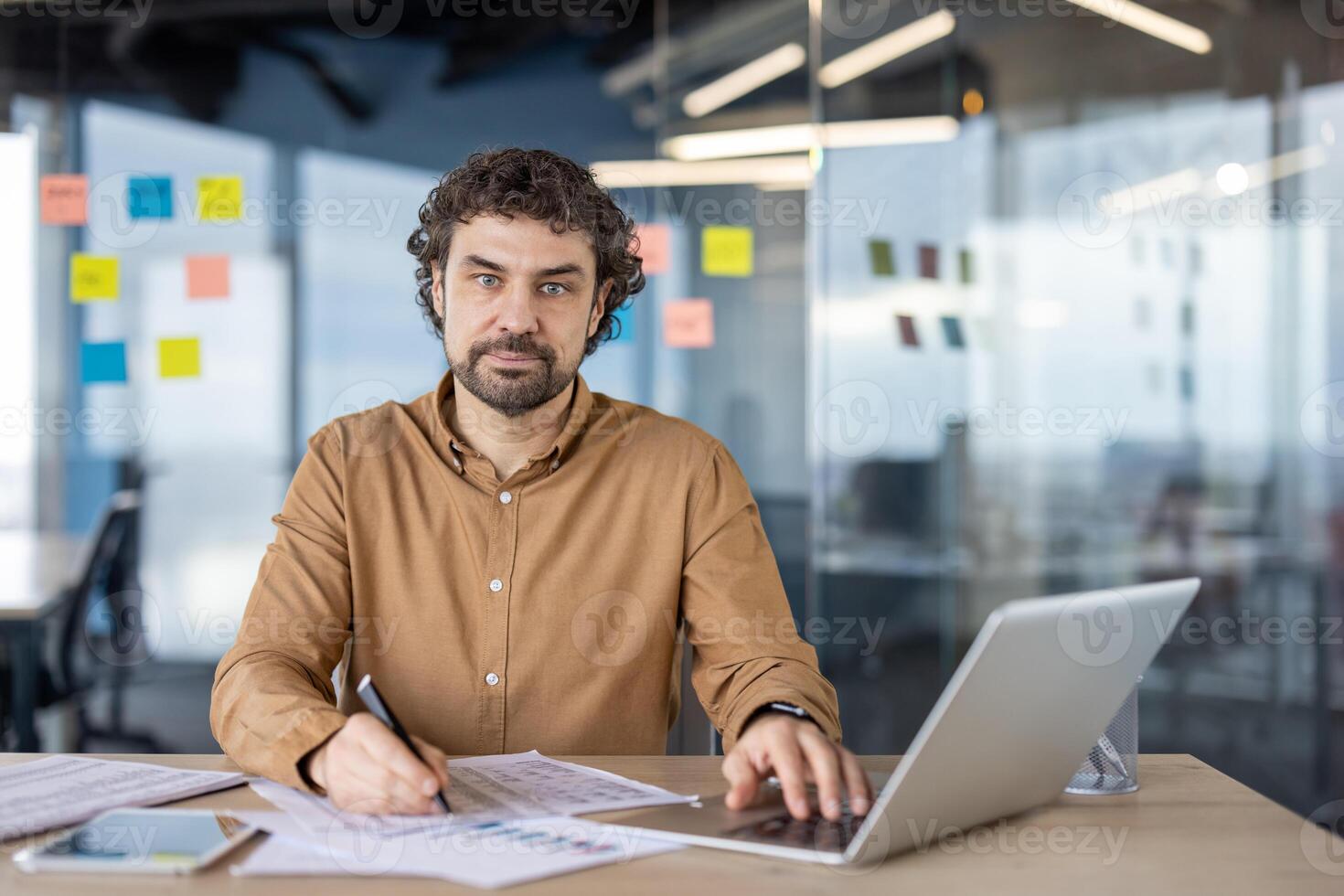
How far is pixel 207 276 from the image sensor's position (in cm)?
348

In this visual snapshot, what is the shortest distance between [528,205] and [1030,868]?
1151 mm

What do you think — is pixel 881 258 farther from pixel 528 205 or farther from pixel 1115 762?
pixel 1115 762

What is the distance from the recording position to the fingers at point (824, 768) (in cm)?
106

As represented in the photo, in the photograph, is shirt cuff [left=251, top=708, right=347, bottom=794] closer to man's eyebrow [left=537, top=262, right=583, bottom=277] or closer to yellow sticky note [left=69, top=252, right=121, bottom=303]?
man's eyebrow [left=537, top=262, right=583, bottom=277]

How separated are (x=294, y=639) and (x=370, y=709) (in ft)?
1.43

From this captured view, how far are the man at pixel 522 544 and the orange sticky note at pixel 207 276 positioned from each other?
1943 millimetres

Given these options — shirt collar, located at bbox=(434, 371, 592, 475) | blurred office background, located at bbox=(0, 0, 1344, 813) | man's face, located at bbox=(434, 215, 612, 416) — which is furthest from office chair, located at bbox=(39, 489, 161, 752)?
man's face, located at bbox=(434, 215, 612, 416)

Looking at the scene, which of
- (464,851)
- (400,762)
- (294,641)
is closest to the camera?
(464,851)

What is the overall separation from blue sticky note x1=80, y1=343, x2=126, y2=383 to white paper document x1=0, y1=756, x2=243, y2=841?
2447 mm

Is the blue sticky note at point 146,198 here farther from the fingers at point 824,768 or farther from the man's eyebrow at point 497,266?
the fingers at point 824,768

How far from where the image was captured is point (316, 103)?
354 cm

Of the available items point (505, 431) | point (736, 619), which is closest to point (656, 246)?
point (505, 431)

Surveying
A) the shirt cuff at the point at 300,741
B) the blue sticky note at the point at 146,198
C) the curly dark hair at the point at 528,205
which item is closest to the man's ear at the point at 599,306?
the curly dark hair at the point at 528,205

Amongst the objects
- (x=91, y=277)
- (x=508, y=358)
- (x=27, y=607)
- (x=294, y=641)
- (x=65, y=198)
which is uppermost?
(x=65, y=198)
